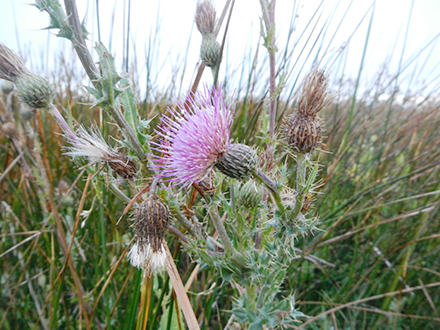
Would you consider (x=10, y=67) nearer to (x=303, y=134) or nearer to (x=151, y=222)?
(x=151, y=222)

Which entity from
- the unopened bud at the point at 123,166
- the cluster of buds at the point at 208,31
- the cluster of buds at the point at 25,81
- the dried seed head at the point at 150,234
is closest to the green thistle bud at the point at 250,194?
the dried seed head at the point at 150,234

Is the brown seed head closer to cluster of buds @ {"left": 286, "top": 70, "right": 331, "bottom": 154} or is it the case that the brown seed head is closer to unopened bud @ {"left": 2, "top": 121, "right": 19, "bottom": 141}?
cluster of buds @ {"left": 286, "top": 70, "right": 331, "bottom": 154}

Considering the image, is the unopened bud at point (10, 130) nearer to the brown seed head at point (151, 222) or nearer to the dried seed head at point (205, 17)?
the dried seed head at point (205, 17)

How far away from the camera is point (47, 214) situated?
221 cm

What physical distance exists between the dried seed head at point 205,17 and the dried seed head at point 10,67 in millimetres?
A: 761

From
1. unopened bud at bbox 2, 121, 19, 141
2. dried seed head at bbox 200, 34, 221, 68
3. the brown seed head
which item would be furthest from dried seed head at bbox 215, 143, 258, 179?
unopened bud at bbox 2, 121, 19, 141

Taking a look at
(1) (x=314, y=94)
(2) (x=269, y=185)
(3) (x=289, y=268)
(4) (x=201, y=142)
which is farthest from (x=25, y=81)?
(3) (x=289, y=268)

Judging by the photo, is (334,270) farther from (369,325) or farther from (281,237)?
(281,237)

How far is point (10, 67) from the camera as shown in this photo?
1196 mm

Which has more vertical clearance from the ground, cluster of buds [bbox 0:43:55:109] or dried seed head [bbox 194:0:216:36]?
dried seed head [bbox 194:0:216:36]

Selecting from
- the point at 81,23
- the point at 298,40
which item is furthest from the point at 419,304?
the point at 81,23

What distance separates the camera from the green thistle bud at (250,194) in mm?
1161

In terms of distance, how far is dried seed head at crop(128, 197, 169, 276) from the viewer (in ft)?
3.37

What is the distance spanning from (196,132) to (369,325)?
190 cm
